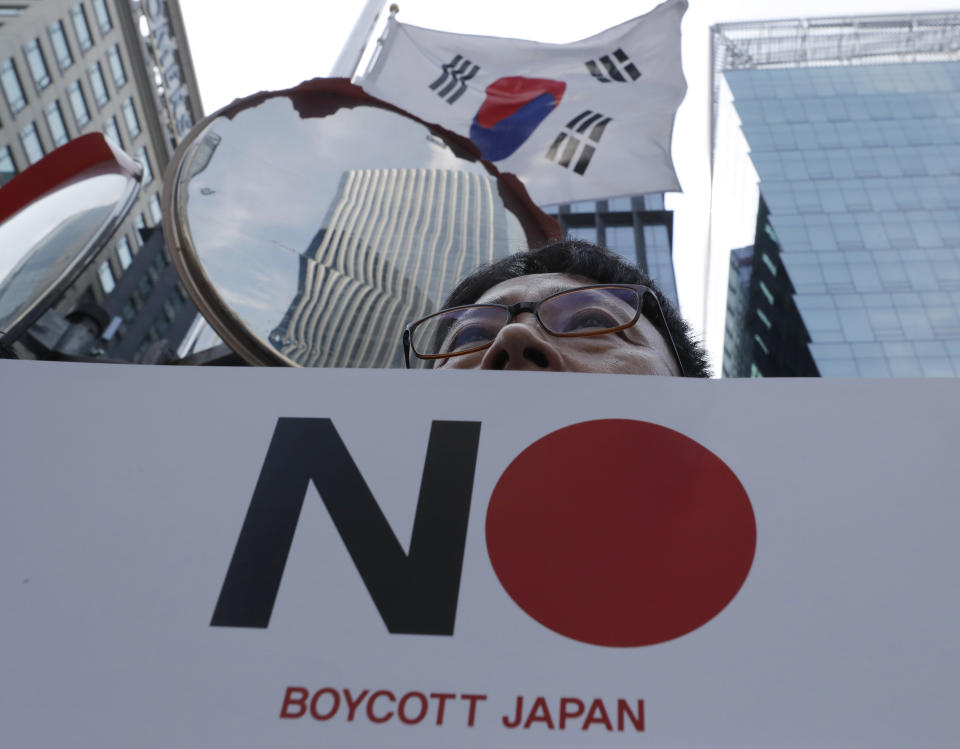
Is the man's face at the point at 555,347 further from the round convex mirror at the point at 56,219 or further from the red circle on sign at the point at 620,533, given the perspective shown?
the round convex mirror at the point at 56,219

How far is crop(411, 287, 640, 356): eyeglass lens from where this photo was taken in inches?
102

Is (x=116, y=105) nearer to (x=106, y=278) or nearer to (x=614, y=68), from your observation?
(x=106, y=278)

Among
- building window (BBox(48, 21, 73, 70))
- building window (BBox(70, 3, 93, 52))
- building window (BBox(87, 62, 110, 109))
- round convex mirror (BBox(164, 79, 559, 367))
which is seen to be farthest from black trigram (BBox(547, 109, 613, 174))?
building window (BBox(87, 62, 110, 109))

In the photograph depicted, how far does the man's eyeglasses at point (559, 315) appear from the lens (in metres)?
2.58

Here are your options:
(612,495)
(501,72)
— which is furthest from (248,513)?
(501,72)

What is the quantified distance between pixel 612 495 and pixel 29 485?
0.99 m

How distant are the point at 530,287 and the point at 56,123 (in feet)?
131

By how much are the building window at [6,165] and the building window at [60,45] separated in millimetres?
5942

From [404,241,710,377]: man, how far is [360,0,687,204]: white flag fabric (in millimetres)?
5184

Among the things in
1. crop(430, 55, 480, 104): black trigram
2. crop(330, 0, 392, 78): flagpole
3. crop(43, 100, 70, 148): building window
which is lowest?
crop(430, 55, 480, 104): black trigram

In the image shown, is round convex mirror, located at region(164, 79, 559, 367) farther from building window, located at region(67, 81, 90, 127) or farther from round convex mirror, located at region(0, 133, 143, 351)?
building window, located at region(67, 81, 90, 127)

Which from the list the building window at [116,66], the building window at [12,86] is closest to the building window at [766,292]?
→ the building window at [116,66]

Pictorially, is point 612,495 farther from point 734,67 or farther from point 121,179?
point 734,67

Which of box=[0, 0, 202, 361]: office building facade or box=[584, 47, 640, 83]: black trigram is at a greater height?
box=[0, 0, 202, 361]: office building facade
